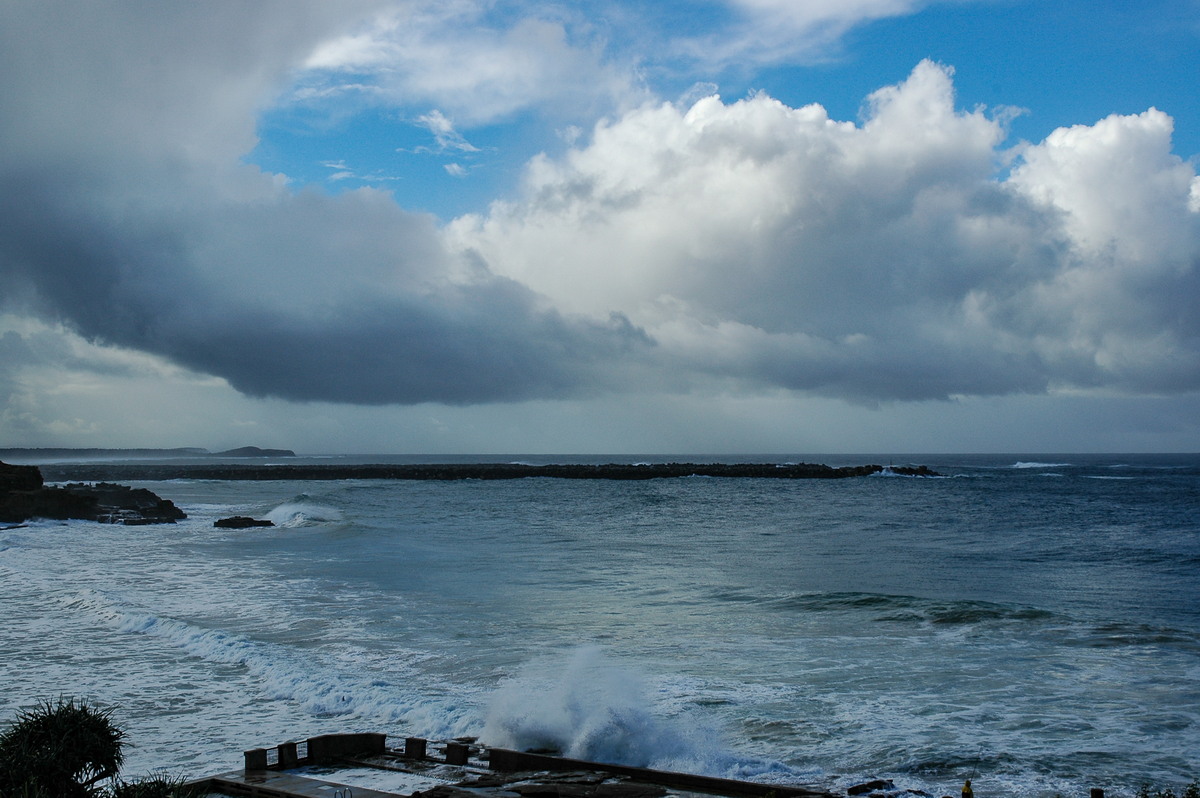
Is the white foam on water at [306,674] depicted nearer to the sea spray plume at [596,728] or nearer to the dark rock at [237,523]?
the sea spray plume at [596,728]

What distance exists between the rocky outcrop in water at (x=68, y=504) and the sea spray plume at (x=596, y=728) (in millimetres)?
36768

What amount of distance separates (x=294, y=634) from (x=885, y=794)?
11650 millimetres

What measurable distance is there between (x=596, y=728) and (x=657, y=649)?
4877 mm

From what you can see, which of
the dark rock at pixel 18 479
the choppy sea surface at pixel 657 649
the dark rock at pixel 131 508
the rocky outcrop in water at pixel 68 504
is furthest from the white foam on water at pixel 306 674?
the dark rock at pixel 18 479

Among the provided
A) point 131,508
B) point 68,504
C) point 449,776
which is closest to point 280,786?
point 449,776

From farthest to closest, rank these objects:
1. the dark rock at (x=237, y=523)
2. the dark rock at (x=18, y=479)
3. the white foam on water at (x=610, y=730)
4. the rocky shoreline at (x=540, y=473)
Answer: the rocky shoreline at (x=540, y=473) < the dark rock at (x=18, y=479) < the dark rock at (x=237, y=523) < the white foam on water at (x=610, y=730)

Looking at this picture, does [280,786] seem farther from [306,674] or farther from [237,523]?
[237,523]

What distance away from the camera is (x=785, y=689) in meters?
12.6

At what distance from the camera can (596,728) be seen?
10484mm

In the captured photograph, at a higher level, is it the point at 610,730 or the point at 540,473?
the point at 610,730

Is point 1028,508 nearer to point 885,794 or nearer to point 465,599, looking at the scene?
point 465,599

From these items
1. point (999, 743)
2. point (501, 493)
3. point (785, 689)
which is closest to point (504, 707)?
point (785, 689)

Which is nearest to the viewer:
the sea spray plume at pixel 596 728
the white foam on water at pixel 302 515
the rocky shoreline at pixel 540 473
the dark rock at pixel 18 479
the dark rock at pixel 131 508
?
the sea spray plume at pixel 596 728

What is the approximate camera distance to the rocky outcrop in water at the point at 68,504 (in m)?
40.5
